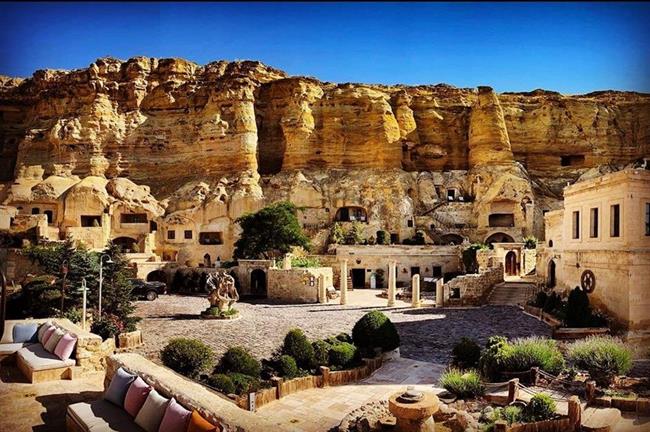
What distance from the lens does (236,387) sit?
11.2 metres

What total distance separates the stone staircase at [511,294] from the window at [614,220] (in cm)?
826

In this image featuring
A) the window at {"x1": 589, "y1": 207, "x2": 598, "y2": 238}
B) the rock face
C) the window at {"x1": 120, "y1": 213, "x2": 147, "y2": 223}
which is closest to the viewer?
the window at {"x1": 589, "y1": 207, "x2": 598, "y2": 238}

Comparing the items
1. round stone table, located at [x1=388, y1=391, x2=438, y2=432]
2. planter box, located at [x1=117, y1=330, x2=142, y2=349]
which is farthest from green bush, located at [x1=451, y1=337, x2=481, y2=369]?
planter box, located at [x1=117, y1=330, x2=142, y2=349]

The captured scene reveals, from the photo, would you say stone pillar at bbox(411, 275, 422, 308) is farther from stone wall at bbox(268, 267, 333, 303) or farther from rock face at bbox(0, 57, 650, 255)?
rock face at bbox(0, 57, 650, 255)

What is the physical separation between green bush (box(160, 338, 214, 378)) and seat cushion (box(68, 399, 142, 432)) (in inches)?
171

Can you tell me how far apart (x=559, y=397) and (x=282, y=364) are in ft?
21.3

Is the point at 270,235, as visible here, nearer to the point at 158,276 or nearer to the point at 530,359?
the point at 158,276

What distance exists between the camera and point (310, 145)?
47.8 metres

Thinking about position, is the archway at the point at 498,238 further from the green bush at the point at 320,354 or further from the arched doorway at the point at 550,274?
the green bush at the point at 320,354

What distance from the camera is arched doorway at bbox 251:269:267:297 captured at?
3005 centimetres

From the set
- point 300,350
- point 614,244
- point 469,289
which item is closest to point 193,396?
point 300,350

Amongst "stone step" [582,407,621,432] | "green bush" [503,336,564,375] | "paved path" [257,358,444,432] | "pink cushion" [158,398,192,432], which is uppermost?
"pink cushion" [158,398,192,432]

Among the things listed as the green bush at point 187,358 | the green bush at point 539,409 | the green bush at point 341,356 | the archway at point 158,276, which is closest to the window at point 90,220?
the archway at point 158,276

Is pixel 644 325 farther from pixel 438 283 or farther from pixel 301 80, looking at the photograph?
pixel 301 80
